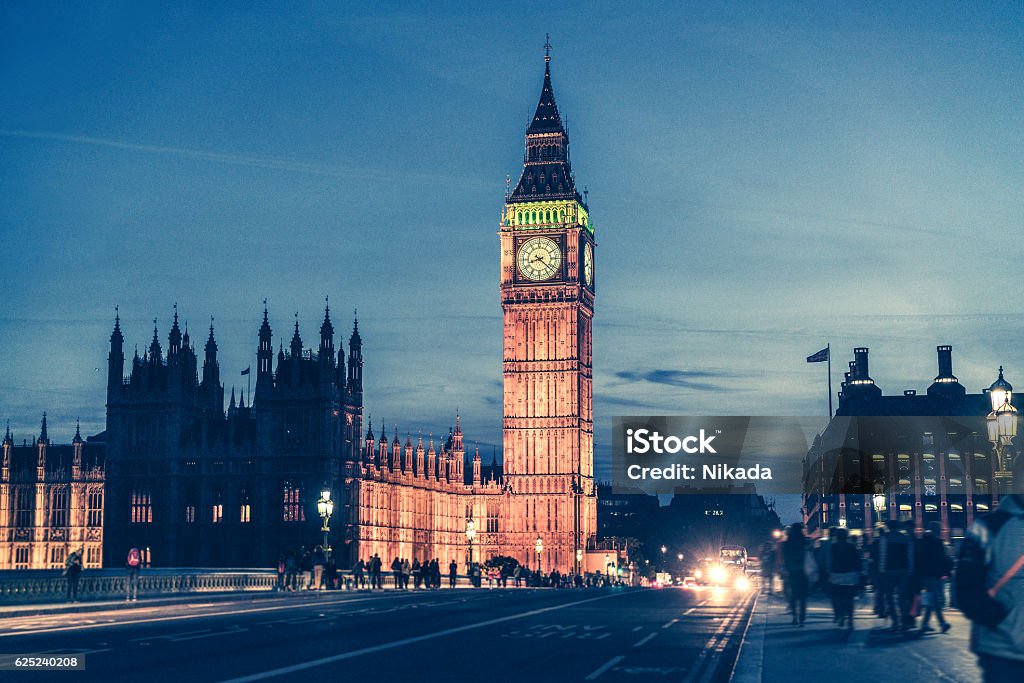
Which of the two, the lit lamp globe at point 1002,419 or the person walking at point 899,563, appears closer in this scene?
the person walking at point 899,563

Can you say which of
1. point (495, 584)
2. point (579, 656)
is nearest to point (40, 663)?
point (579, 656)

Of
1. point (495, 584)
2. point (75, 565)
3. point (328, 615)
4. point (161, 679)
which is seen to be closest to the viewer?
point (161, 679)

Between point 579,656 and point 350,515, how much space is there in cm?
8857

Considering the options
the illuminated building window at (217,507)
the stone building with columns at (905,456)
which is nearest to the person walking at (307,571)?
the illuminated building window at (217,507)

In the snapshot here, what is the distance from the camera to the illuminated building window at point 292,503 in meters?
105

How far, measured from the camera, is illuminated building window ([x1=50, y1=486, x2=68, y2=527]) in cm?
11775

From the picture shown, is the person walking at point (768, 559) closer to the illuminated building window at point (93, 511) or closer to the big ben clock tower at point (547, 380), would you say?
the illuminated building window at point (93, 511)

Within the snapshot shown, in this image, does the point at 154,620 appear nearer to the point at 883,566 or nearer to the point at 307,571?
the point at 883,566

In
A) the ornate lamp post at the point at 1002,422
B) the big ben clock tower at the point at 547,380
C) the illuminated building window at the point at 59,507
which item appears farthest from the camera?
the big ben clock tower at the point at 547,380

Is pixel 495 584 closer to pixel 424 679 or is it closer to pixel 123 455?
pixel 123 455

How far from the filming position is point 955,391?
19975 centimetres

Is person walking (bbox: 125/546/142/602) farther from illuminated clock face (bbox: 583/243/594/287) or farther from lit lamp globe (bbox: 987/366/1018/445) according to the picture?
illuminated clock face (bbox: 583/243/594/287)

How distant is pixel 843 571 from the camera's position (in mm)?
22500

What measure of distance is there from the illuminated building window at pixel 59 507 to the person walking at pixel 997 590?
11892 cm
